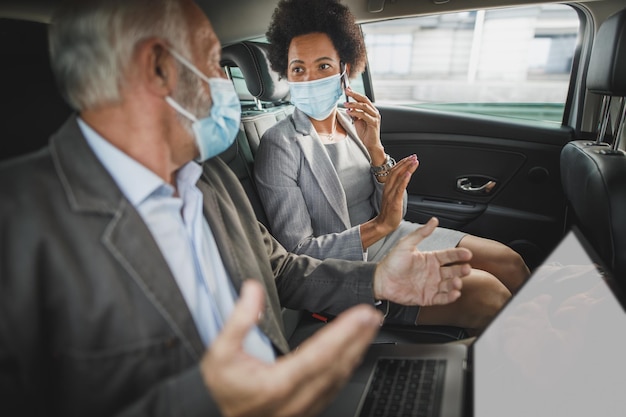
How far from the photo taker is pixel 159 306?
0.68 meters

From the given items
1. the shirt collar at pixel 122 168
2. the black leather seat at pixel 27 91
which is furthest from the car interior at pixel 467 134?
the shirt collar at pixel 122 168

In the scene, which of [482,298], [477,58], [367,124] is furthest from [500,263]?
[477,58]

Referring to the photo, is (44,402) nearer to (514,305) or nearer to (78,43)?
(78,43)

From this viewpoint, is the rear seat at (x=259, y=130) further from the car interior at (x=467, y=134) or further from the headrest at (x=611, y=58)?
the headrest at (x=611, y=58)

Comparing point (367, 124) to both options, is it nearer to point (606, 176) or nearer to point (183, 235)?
point (606, 176)

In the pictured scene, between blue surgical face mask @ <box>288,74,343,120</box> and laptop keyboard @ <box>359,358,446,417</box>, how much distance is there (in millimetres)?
978

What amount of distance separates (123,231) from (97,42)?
31 cm

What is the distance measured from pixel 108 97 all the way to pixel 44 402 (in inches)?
19.2

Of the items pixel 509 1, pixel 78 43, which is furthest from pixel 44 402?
pixel 509 1

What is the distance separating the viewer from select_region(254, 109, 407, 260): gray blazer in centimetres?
145

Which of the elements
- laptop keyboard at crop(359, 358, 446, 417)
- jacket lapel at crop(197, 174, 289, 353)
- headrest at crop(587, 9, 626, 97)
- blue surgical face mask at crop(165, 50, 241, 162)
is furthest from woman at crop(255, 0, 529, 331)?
headrest at crop(587, 9, 626, 97)

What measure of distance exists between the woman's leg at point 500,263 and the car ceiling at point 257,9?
3.68ft

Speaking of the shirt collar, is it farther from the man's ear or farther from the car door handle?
the car door handle

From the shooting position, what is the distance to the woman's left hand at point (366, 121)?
177 cm
